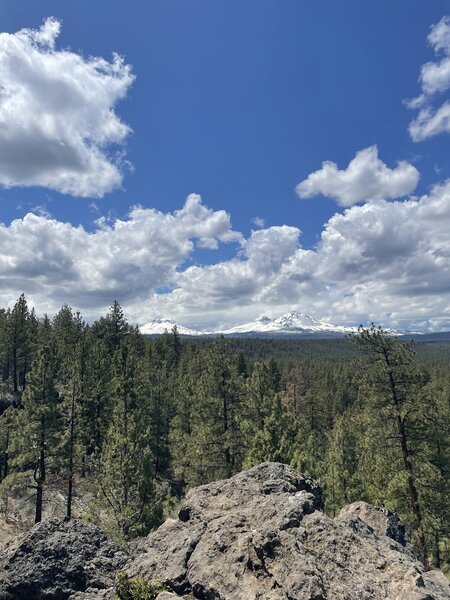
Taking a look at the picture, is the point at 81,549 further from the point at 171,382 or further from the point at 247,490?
the point at 171,382

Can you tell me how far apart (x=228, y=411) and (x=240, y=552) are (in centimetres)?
2581

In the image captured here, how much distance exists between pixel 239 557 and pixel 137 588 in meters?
2.29

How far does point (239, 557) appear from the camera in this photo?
782 cm

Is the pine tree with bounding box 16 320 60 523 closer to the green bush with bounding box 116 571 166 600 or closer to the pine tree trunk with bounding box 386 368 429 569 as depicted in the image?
the pine tree trunk with bounding box 386 368 429 569

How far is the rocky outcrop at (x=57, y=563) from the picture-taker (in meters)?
9.34

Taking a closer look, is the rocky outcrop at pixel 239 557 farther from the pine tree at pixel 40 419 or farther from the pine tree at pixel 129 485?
the pine tree at pixel 40 419

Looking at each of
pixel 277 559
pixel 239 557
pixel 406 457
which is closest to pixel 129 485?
pixel 406 457

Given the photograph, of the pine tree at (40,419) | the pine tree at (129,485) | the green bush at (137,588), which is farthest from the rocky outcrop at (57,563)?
the pine tree at (40,419)

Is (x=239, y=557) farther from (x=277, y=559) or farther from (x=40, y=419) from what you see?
(x=40, y=419)

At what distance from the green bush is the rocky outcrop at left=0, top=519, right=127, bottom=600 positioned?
0.86 meters

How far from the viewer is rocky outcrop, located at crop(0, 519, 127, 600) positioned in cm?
934

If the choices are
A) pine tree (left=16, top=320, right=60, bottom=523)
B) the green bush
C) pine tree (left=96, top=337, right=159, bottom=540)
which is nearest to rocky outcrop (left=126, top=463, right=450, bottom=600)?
the green bush

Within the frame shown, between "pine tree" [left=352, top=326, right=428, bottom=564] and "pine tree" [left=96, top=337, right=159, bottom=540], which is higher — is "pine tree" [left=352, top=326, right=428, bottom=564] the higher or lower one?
the higher one

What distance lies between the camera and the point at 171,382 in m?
71.1
